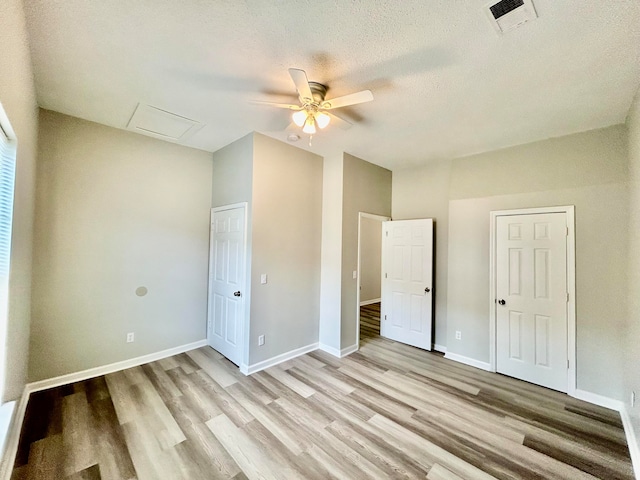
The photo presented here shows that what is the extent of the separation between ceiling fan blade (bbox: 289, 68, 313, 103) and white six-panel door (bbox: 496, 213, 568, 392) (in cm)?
296

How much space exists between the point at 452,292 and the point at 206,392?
3427 millimetres

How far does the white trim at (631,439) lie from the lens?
1889 millimetres

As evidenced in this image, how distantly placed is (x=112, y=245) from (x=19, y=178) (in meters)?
1.37

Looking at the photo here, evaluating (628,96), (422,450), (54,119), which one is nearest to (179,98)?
(54,119)

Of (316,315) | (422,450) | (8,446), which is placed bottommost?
(422,450)

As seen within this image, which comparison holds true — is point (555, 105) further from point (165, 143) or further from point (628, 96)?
point (165, 143)

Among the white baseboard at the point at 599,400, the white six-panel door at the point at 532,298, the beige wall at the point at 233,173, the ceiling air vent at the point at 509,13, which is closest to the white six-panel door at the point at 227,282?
the beige wall at the point at 233,173

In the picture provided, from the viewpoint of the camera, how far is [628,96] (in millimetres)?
2246

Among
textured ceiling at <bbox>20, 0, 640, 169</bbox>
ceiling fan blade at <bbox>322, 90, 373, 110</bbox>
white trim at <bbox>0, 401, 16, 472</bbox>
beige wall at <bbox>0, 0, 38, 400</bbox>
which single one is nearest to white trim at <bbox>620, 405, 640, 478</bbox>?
textured ceiling at <bbox>20, 0, 640, 169</bbox>

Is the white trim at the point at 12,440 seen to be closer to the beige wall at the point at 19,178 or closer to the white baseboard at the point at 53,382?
the white baseboard at the point at 53,382

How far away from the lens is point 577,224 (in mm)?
2891

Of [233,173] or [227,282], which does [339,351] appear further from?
[233,173]

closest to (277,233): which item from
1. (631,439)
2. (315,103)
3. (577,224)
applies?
(315,103)

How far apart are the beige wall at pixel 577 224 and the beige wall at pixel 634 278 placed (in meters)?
0.20
